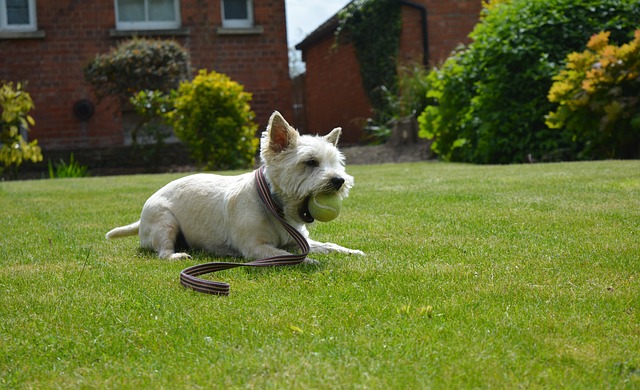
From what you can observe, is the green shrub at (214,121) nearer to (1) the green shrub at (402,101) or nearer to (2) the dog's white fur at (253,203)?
(1) the green shrub at (402,101)

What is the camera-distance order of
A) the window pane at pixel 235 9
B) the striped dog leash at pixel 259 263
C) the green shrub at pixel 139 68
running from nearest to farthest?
the striped dog leash at pixel 259 263
the green shrub at pixel 139 68
the window pane at pixel 235 9

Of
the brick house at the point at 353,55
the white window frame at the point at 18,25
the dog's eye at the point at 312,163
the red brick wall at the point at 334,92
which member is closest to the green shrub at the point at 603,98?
the brick house at the point at 353,55

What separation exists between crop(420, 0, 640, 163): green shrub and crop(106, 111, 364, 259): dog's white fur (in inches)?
369

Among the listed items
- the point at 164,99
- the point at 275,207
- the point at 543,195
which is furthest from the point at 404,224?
the point at 164,99

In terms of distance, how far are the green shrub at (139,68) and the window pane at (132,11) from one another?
244 centimetres

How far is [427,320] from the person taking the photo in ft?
11.3

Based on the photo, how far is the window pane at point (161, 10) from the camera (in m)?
19.1

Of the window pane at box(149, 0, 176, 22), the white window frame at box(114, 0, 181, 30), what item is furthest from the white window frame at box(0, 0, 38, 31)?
the window pane at box(149, 0, 176, 22)

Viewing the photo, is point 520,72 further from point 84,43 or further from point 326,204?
point 84,43

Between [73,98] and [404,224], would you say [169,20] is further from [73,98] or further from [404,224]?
[404,224]

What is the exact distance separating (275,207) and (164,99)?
1124 centimetres

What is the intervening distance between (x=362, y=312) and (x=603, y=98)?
34.2 feet

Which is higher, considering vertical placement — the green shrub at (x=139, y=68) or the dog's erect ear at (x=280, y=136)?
the green shrub at (x=139, y=68)

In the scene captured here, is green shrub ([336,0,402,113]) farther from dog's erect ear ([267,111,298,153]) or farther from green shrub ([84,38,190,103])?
dog's erect ear ([267,111,298,153])
